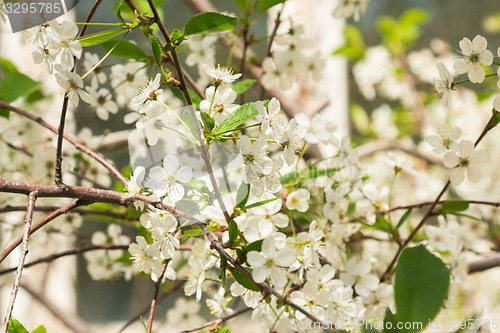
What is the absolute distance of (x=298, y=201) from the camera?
53 centimetres

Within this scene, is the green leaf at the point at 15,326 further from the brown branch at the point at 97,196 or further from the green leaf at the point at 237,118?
the green leaf at the point at 237,118

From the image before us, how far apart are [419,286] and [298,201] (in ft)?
0.49

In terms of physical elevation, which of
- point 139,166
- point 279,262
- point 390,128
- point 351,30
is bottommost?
point 279,262

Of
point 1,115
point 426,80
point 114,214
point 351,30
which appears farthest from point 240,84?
point 426,80

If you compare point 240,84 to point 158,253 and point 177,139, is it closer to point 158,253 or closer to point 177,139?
point 177,139

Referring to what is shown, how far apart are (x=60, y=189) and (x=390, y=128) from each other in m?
1.34

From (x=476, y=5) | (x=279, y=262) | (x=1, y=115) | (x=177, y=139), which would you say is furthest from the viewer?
(x=476, y=5)

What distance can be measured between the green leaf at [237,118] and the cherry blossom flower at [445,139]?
0.19 metres

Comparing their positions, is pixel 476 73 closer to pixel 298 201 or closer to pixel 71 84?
pixel 298 201

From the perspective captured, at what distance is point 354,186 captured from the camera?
2.02 feet

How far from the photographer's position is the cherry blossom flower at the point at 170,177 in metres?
0.43

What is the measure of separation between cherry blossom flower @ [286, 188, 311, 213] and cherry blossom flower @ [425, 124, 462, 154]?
0.12 m

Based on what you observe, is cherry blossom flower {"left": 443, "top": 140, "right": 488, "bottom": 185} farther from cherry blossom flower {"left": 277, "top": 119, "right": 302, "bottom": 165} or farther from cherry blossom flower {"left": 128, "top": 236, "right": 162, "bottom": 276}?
cherry blossom flower {"left": 128, "top": 236, "right": 162, "bottom": 276}

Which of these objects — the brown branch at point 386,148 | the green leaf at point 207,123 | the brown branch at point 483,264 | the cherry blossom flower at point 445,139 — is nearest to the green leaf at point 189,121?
the green leaf at point 207,123
